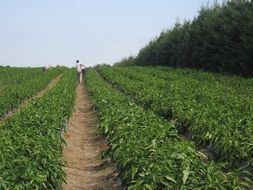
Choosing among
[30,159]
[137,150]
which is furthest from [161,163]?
[30,159]

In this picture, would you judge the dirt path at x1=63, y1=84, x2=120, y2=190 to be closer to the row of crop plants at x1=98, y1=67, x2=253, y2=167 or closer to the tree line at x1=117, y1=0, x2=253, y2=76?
the row of crop plants at x1=98, y1=67, x2=253, y2=167

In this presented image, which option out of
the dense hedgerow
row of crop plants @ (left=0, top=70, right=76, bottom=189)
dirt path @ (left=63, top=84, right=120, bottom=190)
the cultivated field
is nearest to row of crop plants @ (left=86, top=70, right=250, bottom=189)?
the cultivated field

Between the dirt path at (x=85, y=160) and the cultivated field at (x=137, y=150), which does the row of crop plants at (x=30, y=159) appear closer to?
the cultivated field at (x=137, y=150)

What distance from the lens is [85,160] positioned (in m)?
10.5

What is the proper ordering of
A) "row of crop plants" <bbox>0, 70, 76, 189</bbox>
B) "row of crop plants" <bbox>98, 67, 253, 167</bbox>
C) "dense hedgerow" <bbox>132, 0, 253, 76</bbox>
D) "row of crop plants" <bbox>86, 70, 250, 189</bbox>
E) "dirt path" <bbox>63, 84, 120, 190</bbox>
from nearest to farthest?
1. "row of crop plants" <bbox>86, 70, 250, 189</bbox>
2. "row of crop plants" <bbox>0, 70, 76, 189</bbox>
3. "row of crop plants" <bbox>98, 67, 253, 167</bbox>
4. "dirt path" <bbox>63, 84, 120, 190</bbox>
5. "dense hedgerow" <bbox>132, 0, 253, 76</bbox>

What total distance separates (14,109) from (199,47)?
726 inches

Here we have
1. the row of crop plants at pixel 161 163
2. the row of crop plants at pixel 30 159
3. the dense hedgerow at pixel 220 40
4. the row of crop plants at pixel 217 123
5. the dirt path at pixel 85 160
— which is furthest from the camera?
the dense hedgerow at pixel 220 40

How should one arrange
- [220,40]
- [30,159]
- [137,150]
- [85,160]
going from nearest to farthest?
[30,159]
[137,150]
[85,160]
[220,40]

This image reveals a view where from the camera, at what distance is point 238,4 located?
30391 mm

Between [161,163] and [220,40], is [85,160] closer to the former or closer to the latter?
[161,163]

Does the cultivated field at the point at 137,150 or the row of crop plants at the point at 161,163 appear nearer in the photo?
the row of crop plants at the point at 161,163

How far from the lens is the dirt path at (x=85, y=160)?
8414 millimetres

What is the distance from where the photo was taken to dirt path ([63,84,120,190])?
8.41 metres

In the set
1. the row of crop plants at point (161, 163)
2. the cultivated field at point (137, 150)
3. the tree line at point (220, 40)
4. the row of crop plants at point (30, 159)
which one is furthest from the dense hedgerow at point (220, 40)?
the row of crop plants at point (30, 159)
